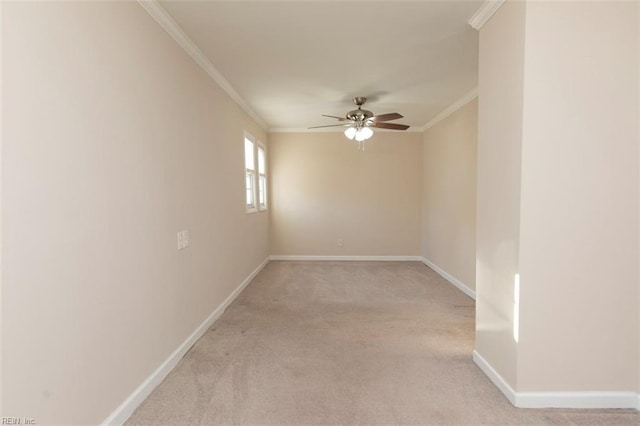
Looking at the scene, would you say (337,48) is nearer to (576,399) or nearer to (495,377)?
(495,377)

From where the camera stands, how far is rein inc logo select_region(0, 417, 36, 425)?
1.10 m

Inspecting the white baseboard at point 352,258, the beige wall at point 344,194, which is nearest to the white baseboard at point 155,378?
the white baseboard at point 352,258

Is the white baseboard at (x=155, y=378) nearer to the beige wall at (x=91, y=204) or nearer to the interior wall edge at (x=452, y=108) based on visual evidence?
the beige wall at (x=91, y=204)

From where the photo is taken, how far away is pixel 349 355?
237 centimetres

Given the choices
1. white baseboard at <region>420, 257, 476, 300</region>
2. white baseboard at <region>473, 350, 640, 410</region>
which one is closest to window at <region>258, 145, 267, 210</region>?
white baseboard at <region>420, 257, 476, 300</region>

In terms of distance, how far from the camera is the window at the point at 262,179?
530 cm

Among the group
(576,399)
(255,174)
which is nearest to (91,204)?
(576,399)

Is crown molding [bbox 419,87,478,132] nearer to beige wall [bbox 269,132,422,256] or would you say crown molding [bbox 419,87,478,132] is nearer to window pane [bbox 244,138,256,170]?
beige wall [bbox 269,132,422,256]

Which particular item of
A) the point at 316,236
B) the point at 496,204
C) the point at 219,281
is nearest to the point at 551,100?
the point at 496,204

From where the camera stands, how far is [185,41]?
7.89ft

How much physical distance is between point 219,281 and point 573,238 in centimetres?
294

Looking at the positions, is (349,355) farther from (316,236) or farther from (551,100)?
(316,236)

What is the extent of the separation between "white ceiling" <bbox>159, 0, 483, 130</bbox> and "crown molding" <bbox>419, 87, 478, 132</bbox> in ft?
0.27

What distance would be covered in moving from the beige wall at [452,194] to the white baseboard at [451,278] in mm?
51
